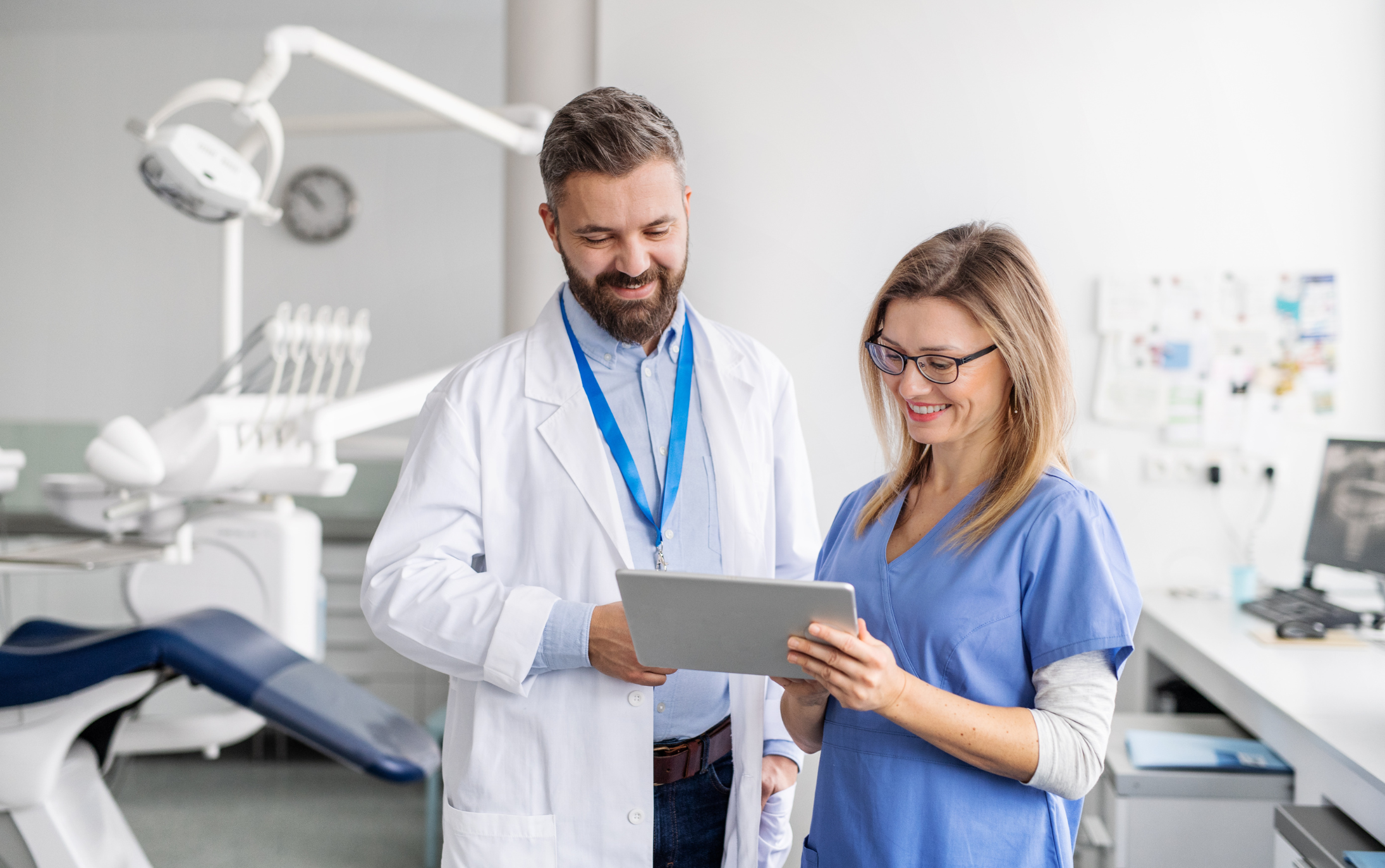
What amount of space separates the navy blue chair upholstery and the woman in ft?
3.29

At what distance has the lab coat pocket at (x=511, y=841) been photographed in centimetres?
129

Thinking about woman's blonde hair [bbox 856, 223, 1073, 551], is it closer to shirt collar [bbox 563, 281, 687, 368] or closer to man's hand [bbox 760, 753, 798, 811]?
shirt collar [bbox 563, 281, 687, 368]

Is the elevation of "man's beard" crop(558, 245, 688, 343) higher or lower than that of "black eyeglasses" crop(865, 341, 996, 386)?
higher

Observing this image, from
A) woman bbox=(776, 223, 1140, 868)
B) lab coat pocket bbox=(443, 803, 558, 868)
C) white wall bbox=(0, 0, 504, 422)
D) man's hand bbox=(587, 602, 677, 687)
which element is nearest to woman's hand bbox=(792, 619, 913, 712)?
woman bbox=(776, 223, 1140, 868)

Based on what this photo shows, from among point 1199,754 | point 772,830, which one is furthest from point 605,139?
point 1199,754

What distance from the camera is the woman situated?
1.00 metres

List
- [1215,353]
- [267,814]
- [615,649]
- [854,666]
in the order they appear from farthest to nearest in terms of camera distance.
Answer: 1. [267,814]
2. [1215,353]
3. [615,649]
4. [854,666]

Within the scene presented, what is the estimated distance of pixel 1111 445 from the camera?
281 centimetres

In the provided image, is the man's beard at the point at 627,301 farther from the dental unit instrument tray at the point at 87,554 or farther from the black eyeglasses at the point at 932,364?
the dental unit instrument tray at the point at 87,554

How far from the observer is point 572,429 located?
137 centimetres

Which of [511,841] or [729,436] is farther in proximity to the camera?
[729,436]

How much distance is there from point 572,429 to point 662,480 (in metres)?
0.15

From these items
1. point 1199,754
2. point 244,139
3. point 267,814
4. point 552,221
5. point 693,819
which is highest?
point 244,139

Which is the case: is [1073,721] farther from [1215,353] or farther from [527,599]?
[1215,353]
